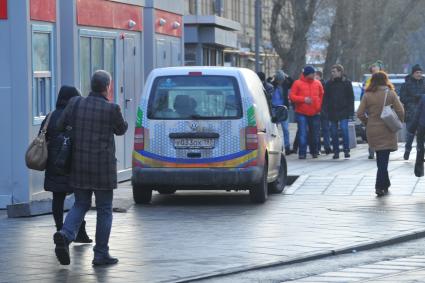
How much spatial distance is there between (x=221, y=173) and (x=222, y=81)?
1163mm

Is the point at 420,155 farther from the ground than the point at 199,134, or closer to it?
closer to it

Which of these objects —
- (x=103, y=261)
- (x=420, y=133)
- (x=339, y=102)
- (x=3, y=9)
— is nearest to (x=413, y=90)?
(x=339, y=102)

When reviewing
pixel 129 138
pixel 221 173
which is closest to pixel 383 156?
pixel 221 173

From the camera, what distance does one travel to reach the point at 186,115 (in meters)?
16.6

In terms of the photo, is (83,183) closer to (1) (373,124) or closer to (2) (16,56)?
(2) (16,56)

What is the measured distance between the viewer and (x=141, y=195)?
1706 centimetres

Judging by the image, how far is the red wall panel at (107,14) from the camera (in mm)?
19875

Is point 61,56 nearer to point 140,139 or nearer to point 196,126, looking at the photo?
point 140,139

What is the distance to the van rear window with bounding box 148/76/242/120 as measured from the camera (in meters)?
16.7

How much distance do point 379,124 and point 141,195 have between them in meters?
3.33

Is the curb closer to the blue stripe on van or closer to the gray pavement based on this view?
the gray pavement

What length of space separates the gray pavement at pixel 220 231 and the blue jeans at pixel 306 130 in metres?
5.48

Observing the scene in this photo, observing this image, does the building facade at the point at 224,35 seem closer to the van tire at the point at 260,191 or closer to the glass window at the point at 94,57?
the glass window at the point at 94,57

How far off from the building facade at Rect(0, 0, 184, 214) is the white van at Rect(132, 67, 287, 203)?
57.4 inches
